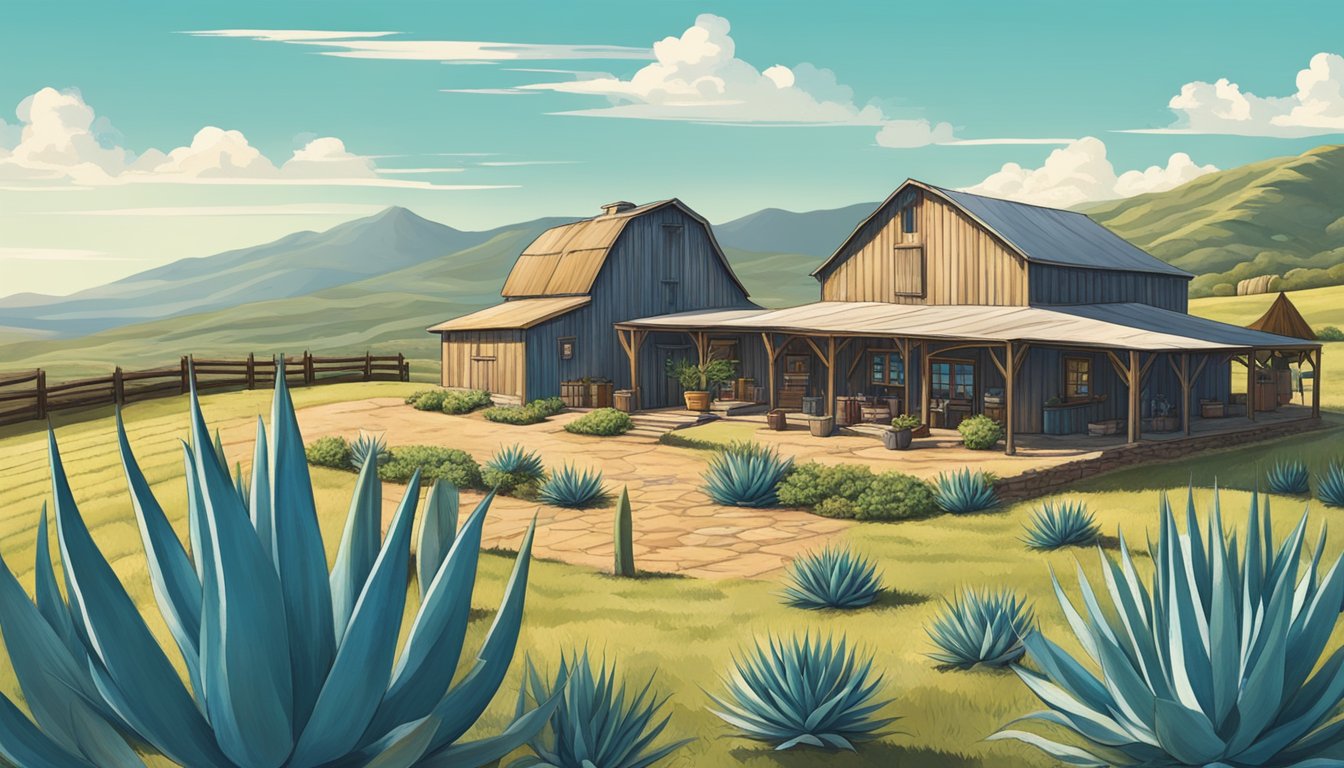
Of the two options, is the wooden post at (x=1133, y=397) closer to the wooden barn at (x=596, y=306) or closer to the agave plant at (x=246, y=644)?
the wooden barn at (x=596, y=306)

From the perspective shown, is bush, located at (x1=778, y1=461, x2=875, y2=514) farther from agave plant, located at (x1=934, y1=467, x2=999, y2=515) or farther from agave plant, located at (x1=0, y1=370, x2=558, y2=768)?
agave plant, located at (x1=0, y1=370, x2=558, y2=768)

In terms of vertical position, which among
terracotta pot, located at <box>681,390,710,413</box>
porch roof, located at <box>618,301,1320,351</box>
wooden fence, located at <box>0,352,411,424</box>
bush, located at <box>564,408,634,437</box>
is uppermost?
porch roof, located at <box>618,301,1320,351</box>

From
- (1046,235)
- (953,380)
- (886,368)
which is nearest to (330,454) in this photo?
(886,368)

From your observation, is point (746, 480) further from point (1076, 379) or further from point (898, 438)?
point (1076, 379)

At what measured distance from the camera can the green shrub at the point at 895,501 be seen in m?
15.5

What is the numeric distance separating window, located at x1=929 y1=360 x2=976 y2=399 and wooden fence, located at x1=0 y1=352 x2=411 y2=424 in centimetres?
1934

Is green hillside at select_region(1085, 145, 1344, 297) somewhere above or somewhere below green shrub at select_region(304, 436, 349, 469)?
above

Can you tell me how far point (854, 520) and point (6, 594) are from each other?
13217mm

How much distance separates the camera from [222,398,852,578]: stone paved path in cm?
1288

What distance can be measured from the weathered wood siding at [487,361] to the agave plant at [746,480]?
46.8 ft

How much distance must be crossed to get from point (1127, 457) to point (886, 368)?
340 inches

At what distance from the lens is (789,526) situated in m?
14.8

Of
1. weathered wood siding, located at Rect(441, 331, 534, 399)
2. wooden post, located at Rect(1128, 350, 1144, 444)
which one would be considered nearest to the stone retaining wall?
wooden post, located at Rect(1128, 350, 1144, 444)

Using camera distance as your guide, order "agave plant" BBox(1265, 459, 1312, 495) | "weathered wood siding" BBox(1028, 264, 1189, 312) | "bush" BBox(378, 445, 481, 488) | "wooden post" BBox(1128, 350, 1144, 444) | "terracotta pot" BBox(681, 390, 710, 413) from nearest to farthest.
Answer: "agave plant" BBox(1265, 459, 1312, 495) → "bush" BBox(378, 445, 481, 488) → "wooden post" BBox(1128, 350, 1144, 444) → "weathered wood siding" BBox(1028, 264, 1189, 312) → "terracotta pot" BBox(681, 390, 710, 413)
